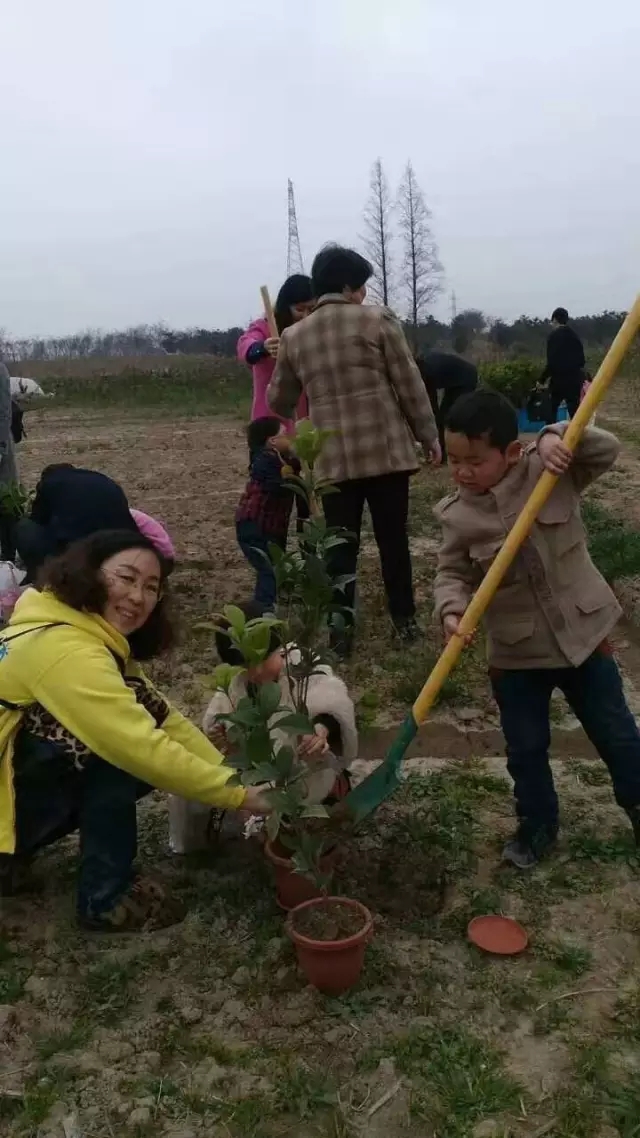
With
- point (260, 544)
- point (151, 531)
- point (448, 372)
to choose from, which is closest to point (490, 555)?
point (151, 531)

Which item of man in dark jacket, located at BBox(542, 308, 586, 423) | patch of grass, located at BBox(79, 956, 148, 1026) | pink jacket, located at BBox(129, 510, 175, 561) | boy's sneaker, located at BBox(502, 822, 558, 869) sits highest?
man in dark jacket, located at BBox(542, 308, 586, 423)

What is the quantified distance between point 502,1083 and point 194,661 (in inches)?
120

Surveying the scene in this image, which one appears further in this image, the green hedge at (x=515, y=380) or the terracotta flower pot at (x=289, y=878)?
the green hedge at (x=515, y=380)

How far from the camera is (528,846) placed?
2.81 metres

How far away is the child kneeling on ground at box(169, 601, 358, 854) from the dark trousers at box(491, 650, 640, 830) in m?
0.49

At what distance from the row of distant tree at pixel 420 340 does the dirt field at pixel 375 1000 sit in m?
16.3

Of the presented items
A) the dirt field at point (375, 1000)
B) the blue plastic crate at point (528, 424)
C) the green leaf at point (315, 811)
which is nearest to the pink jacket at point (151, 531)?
the dirt field at point (375, 1000)

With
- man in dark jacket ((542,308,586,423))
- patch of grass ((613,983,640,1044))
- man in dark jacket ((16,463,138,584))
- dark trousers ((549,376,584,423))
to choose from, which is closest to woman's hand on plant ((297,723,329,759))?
patch of grass ((613,983,640,1044))

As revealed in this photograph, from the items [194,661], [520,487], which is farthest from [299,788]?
[194,661]

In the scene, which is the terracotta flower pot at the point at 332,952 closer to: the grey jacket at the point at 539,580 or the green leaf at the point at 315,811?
the green leaf at the point at 315,811

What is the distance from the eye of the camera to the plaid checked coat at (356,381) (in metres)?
4.14

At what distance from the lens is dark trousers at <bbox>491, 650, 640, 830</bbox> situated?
105 inches

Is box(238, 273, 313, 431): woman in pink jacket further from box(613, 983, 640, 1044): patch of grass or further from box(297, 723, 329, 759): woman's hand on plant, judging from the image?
box(613, 983, 640, 1044): patch of grass

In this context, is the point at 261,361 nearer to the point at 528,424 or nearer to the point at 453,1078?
the point at 453,1078
